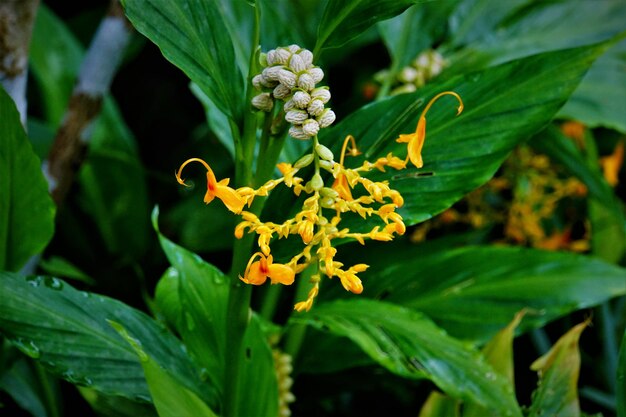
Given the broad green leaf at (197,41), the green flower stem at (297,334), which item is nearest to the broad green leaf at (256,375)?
the green flower stem at (297,334)

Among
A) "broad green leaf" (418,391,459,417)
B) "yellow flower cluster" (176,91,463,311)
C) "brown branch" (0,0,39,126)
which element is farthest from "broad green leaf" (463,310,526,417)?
"brown branch" (0,0,39,126)

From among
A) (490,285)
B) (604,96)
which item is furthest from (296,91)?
(604,96)

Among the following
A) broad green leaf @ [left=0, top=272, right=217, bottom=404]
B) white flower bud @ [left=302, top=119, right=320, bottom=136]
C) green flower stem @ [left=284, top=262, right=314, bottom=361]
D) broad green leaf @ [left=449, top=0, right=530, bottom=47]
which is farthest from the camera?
broad green leaf @ [left=449, top=0, right=530, bottom=47]

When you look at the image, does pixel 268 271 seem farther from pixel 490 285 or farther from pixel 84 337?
pixel 490 285

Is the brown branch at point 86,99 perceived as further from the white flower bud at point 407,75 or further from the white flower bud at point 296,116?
the white flower bud at point 296,116

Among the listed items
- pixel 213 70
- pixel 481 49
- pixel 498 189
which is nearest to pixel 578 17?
pixel 481 49

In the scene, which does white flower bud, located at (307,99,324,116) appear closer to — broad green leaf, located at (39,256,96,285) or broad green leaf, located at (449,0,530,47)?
broad green leaf, located at (39,256,96,285)

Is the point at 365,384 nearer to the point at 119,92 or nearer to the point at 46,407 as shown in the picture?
the point at 46,407
